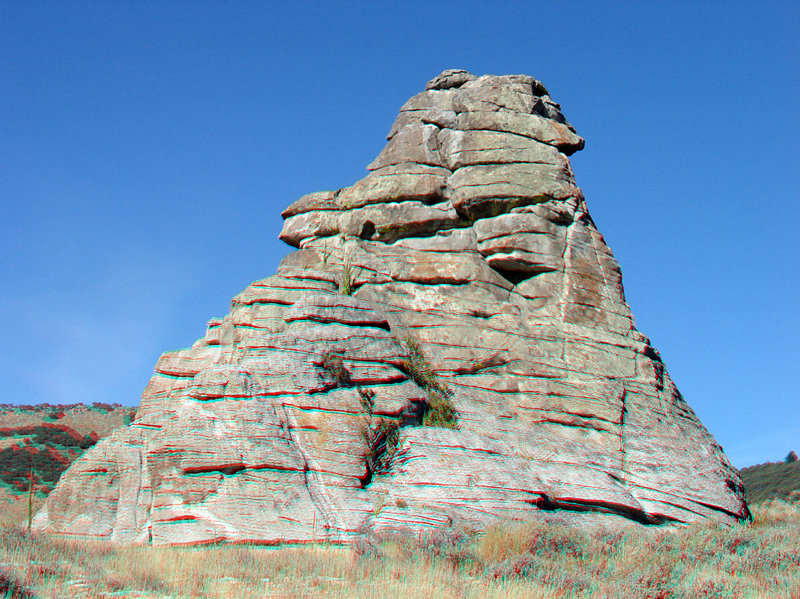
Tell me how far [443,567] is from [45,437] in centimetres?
3943

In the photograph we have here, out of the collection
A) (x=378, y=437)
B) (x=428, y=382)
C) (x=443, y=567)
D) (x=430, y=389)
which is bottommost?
(x=443, y=567)

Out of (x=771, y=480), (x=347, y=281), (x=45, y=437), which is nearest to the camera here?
(x=347, y=281)

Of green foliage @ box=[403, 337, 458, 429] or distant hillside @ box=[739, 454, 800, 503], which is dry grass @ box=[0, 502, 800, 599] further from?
distant hillside @ box=[739, 454, 800, 503]

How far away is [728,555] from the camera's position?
1388 cm

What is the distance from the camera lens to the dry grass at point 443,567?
447 inches

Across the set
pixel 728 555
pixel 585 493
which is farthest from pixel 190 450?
pixel 728 555

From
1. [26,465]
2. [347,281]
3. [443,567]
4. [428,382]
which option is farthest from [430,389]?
[26,465]

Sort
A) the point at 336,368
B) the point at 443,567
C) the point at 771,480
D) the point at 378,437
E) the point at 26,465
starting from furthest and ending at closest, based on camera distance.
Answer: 1. the point at 771,480
2. the point at 26,465
3. the point at 336,368
4. the point at 378,437
5. the point at 443,567

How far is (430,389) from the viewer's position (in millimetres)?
20438

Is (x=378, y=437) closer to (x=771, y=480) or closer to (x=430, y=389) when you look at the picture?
(x=430, y=389)

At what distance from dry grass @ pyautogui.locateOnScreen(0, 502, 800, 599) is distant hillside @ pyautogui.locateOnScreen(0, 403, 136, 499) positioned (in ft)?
75.7

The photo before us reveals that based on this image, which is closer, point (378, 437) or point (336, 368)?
point (378, 437)

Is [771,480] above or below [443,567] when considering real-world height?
above


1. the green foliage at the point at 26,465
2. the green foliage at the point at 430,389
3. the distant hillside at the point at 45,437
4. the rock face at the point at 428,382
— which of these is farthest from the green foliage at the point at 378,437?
the green foliage at the point at 26,465
